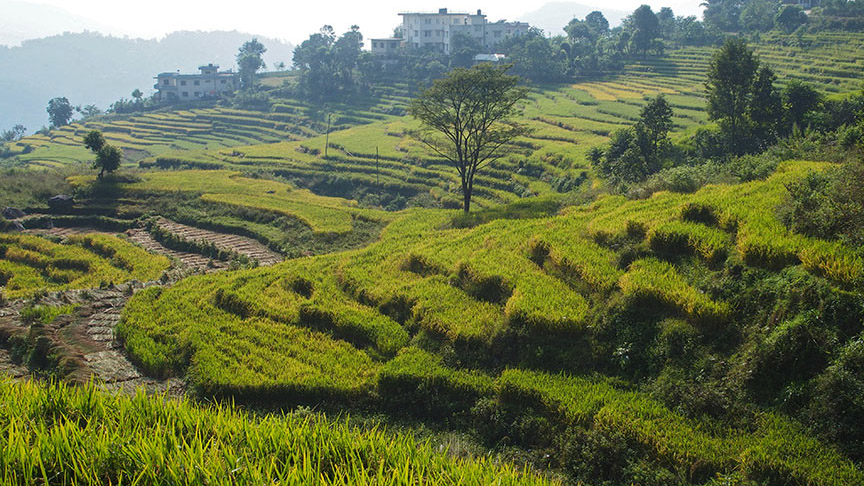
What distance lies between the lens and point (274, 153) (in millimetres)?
50312

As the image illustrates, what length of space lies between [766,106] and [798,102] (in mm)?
1307

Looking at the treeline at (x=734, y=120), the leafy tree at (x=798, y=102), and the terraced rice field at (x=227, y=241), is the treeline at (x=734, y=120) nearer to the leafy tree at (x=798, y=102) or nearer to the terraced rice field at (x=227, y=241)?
the leafy tree at (x=798, y=102)

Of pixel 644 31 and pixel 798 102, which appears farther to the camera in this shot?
pixel 644 31

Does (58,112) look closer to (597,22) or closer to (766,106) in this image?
(597,22)

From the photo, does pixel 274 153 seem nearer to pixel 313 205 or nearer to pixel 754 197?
pixel 313 205

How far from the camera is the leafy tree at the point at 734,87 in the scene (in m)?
26.8

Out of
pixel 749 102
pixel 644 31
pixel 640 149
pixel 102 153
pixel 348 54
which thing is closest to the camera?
pixel 749 102

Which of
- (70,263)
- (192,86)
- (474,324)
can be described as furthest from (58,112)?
(474,324)

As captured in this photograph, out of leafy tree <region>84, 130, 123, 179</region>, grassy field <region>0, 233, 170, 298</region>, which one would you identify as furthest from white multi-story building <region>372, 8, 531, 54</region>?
grassy field <region>0, 233, 170, 298</region>

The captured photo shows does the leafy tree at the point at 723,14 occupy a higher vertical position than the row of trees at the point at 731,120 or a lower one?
higher

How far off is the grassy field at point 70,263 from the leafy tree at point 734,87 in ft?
84.7

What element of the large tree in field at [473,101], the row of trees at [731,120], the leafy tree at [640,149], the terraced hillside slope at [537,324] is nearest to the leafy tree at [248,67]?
the large tree in field at [473,101]

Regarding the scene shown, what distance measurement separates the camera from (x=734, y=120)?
27.3 metres

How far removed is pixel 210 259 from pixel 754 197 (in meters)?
18.9
